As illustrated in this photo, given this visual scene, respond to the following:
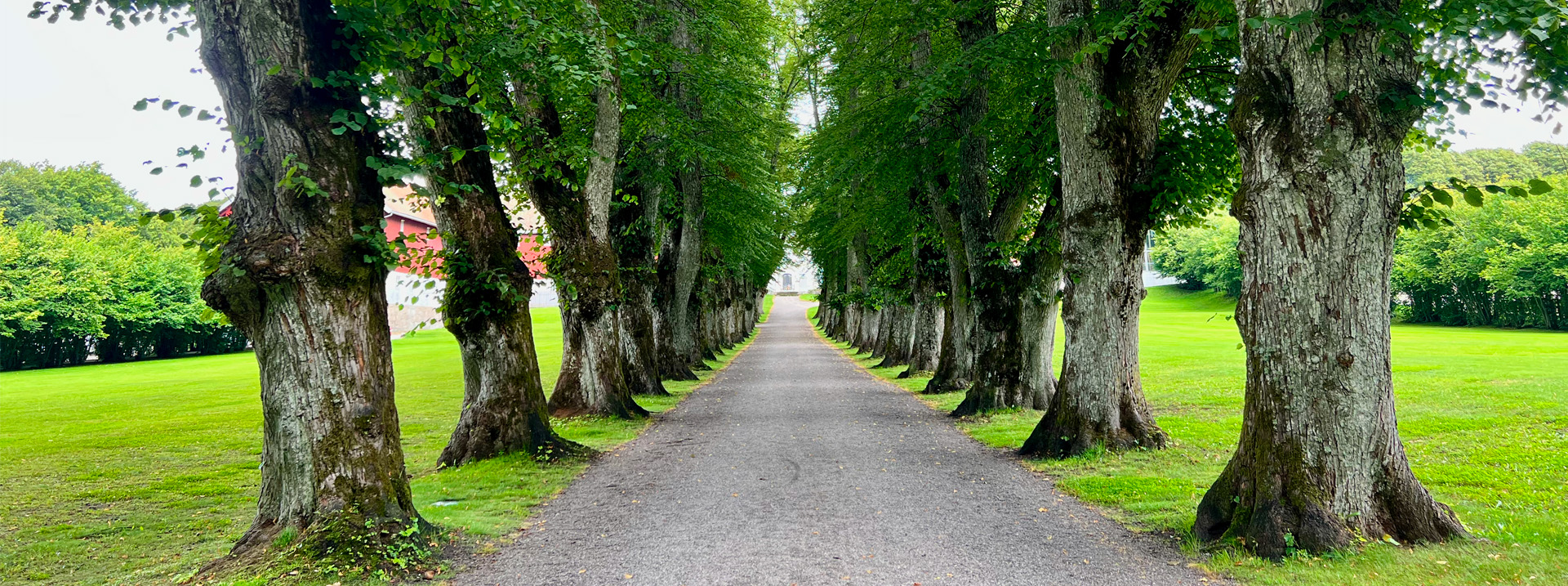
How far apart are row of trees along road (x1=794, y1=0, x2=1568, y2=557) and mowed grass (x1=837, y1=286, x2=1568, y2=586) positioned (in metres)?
0.29

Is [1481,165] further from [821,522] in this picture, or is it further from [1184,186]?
[821,522]

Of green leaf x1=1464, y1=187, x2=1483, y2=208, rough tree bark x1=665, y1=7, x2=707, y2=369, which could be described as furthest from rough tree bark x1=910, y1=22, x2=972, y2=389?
green leaf x1=1464, y1=187, x2=1483, y2=208

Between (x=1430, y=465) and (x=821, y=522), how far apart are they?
6570 millimetres

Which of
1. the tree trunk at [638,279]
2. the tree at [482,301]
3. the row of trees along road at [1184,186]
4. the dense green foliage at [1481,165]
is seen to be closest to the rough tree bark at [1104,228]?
the row of trees along road at [1184,186]

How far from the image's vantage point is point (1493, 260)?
44.3m

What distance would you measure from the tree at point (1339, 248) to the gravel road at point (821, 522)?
3.18 feet

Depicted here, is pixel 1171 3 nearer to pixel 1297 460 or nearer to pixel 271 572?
pixel 1297 460

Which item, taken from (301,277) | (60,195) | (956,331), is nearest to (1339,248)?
(301,277)

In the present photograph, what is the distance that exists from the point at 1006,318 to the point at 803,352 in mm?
21302

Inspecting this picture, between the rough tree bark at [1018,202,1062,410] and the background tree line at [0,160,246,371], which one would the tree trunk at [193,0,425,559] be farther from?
the background tree line at [0,160,246,371]

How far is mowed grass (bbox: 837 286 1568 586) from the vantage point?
4.60m

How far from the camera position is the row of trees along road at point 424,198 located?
516 cm

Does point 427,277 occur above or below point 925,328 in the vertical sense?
above

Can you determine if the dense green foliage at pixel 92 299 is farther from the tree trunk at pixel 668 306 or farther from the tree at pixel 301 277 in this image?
the tree at pixel 301 277
